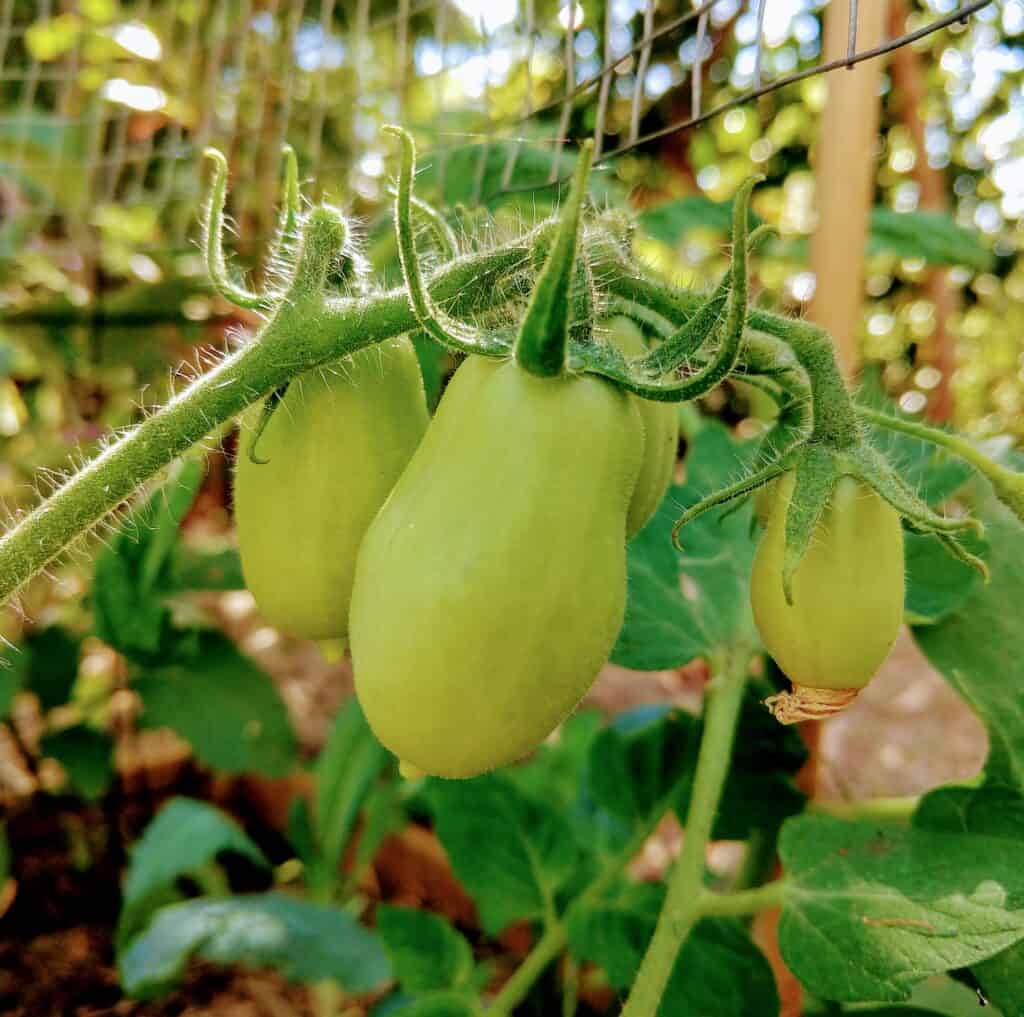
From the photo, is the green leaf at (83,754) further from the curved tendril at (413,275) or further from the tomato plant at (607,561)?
the curved tendril at (413,275)

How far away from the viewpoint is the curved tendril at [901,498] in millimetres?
411

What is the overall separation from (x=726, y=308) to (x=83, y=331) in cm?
144

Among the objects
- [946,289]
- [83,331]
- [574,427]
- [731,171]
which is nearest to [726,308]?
[574,427]

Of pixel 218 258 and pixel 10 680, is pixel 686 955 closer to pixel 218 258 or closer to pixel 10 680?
pixel 218 258

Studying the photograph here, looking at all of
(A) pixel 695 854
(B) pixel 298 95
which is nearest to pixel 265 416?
(A) pixel 695 854

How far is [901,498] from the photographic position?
420mm

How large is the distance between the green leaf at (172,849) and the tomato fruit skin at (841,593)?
743mm

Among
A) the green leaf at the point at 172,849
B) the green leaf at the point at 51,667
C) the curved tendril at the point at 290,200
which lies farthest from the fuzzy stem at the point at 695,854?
the green leaf at the point at 51,667

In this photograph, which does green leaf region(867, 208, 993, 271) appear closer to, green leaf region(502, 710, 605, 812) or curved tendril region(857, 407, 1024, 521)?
green leaf region(502, 710, 605, 812)

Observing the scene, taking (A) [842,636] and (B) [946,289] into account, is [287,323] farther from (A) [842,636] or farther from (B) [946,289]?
(B) [946,289]

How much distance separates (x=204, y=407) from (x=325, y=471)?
60 mm

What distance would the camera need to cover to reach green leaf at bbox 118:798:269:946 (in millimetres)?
974

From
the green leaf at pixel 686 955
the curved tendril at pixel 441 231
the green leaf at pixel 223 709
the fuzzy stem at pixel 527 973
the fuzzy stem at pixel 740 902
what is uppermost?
the curved tendril at pixel 441 231

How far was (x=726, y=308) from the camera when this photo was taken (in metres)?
0.39
